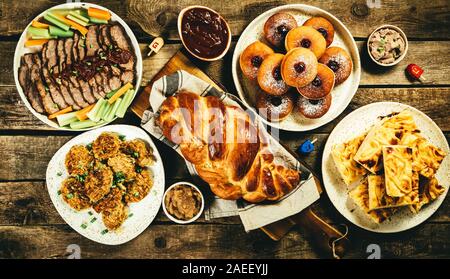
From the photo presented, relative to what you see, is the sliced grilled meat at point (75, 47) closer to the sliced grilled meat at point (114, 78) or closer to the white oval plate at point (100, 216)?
the sliced grilled meat at point (114, 78)

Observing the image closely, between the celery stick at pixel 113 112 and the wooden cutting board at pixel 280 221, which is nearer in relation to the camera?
the celery stick at pixel 113 112

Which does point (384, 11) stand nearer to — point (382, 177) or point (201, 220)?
point (382, 177)

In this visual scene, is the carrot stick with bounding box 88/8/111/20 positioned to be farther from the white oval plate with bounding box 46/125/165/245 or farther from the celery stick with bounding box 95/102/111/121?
the white oval plate with bounding box 46/125/165/245

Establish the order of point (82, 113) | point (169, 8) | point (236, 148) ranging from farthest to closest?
point (169, 8)
point (82, 113)
point (236, 148)

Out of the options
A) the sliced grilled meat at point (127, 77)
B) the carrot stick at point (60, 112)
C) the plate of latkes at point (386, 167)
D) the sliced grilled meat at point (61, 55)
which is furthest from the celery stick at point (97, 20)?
the plate of latkes at point (386, 167)
